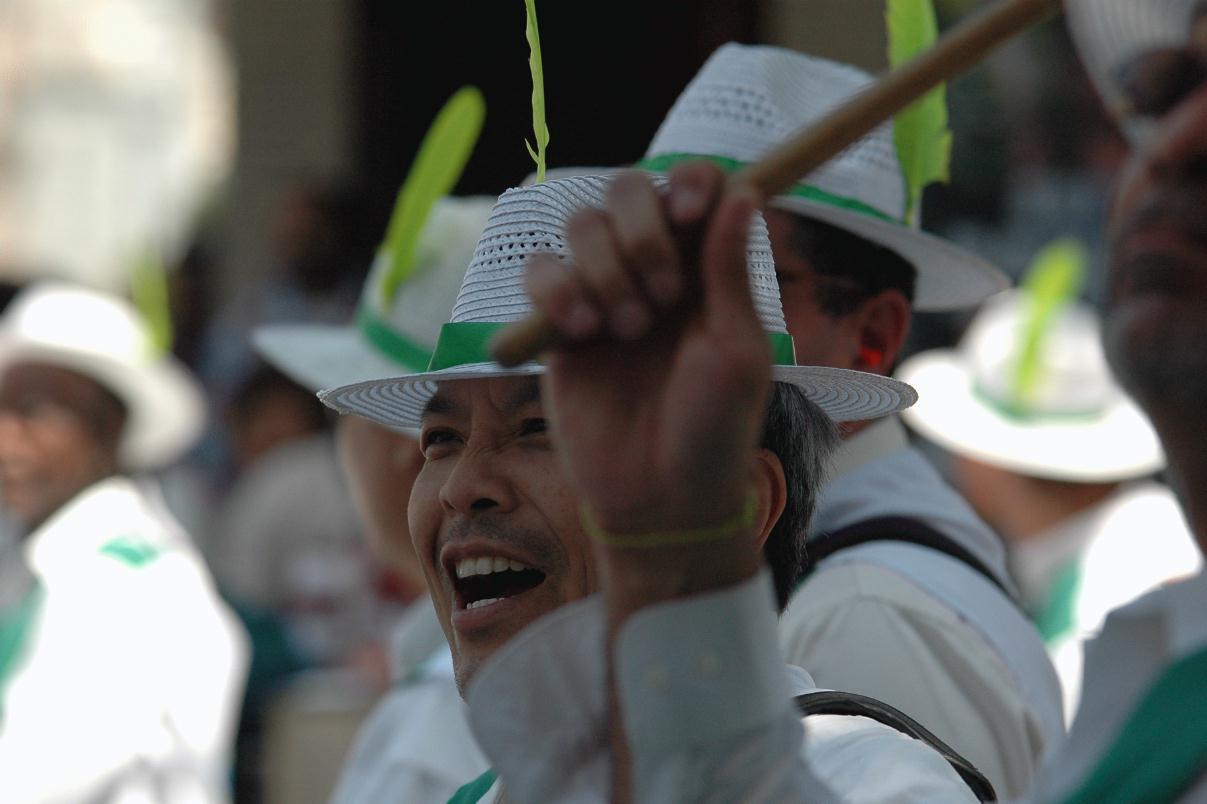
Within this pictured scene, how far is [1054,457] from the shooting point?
548cm

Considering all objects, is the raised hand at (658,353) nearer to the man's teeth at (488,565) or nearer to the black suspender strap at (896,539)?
the man's teeth at (488,565)

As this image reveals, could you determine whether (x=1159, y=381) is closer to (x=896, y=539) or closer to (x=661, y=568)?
(x=661, y=568)

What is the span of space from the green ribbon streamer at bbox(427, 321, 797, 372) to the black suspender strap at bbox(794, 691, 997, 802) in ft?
1.28

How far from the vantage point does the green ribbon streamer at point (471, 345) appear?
212 centimetres

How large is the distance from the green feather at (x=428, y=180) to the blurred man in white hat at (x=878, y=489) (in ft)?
2.27

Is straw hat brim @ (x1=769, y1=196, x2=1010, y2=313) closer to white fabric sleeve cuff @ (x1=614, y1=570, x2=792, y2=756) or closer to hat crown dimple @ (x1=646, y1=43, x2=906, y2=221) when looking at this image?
hat crown dimple @ (x1=646, y1=43, x2=906, y2=221)

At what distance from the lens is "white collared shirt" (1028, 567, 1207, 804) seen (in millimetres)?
1382

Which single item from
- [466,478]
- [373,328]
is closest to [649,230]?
[466,478]

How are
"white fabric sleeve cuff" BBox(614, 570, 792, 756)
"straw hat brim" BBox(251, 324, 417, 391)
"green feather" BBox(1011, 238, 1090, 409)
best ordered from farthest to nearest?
1. "green feather" BBox(1011, 238, 1090, 409)
2. "straw hat brim" BBox(251, 324, 417, 391)
3. "white fabric sleeve cuff" BBox(614, 570, 792, 756)

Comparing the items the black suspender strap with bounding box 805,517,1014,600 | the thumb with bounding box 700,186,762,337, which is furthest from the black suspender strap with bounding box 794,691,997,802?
the black suspender strap with bounding box 805,517,1014,600

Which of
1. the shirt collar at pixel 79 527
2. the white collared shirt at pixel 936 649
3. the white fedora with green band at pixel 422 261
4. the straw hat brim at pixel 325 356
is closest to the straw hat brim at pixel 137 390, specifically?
the shirt collar at pixel 79 527

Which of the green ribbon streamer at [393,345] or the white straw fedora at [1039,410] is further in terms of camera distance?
the white straw fedora at [1039,410]

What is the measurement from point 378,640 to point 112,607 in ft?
7.50

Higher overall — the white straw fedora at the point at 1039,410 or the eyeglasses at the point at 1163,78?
the eyeglasses at the point at 1163,78
